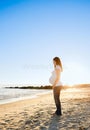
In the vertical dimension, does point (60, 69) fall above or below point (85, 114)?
above

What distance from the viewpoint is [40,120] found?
29.4 feet

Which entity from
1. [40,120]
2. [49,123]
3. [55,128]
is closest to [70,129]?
[55,128]

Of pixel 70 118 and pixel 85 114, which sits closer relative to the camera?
pixel 70 118

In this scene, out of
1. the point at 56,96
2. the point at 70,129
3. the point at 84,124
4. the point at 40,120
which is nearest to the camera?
the point at 70,129

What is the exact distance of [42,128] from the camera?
791cm

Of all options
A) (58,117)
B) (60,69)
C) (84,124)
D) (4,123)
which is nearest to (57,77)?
(60,69)

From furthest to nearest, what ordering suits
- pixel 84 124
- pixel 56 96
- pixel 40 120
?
pixel 56 96 < pixel 40 120 < pixel 84 124

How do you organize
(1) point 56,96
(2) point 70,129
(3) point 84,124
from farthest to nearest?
(1) point 56,96 → (3) point 84,124 → (2) point 70,129

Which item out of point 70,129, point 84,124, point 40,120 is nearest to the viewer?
point 70,129

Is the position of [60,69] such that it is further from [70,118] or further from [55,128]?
Result: [55,128]

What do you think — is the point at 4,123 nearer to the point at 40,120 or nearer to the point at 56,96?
the point at 40,120

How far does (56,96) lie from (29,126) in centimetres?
193

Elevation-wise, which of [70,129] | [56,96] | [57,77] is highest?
[57,77]

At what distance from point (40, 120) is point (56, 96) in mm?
1270
